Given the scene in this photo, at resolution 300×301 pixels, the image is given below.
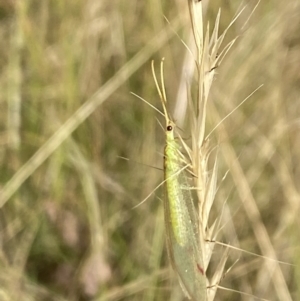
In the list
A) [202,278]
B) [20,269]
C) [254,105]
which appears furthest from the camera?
[254,105]

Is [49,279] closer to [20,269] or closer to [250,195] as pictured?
[20,269]

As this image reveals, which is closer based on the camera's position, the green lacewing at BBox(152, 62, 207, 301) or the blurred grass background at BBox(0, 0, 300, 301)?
the green lacewing at BBox(152, 62, 207, 301)

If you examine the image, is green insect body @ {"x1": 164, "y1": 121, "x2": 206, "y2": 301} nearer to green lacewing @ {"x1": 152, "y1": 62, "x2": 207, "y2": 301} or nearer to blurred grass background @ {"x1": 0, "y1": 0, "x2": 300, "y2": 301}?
green lacewing @ {"x1": 152, "y1": 62, "x2": 207, "y2": 301}

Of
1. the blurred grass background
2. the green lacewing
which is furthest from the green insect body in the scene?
→ the blurred grass background

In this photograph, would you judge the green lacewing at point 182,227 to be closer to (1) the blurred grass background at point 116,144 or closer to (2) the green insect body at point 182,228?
(2) the green insect body at point 182,228

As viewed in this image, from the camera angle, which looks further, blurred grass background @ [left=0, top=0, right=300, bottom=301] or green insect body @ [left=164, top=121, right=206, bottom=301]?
blurred grass background @ [left=0, top=0, right=300, bottom=301]

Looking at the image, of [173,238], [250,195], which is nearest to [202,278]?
[173,238]

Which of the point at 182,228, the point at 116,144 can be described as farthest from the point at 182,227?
the point at 116,144
